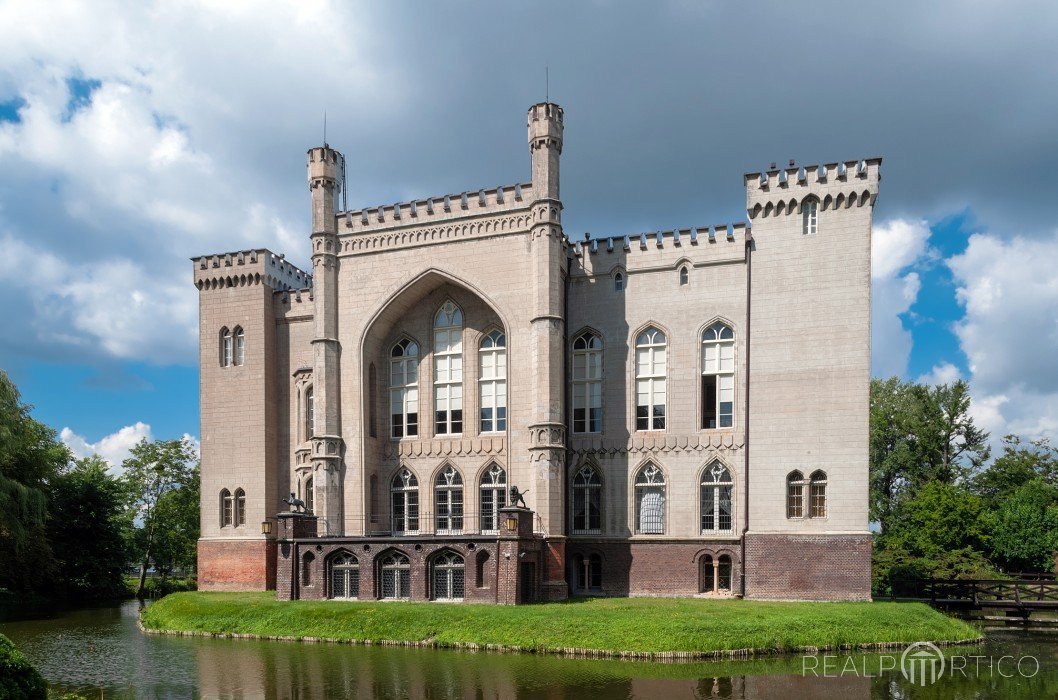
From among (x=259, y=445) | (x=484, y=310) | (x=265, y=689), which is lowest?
(x=265, y=689)

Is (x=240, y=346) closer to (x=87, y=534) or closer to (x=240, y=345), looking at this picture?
(x=240, y=345)

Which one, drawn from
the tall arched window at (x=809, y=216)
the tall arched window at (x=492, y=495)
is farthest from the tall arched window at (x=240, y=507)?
the tall arched window at (x=809, y=216)

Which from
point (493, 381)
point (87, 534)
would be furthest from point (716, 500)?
point (87, 534)

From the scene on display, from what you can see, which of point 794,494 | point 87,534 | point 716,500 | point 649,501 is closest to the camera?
point 794,494

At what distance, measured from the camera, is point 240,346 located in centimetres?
3669

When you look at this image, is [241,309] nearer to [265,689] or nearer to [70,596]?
[70,596]

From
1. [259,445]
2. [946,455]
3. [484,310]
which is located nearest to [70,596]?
[259,445]

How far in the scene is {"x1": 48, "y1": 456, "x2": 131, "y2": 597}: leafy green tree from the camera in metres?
42.5

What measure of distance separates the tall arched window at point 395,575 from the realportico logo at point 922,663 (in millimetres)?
15118

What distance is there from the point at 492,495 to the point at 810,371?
41.4 feet

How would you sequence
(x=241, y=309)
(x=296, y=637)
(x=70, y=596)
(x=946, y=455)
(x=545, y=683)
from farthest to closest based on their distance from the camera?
(x=946, y=455), (x=70, y=596), (x=241, y=309), (x=296, y=637), (x=545, y=683)

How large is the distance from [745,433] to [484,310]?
36.3ft

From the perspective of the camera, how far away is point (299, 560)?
29.5 meters

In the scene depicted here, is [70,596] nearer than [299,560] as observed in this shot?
No
